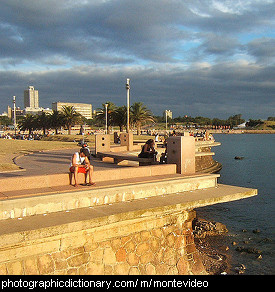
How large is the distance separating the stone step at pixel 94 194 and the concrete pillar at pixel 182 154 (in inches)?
24.5

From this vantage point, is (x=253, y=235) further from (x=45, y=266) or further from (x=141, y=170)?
(x=45, y=266)

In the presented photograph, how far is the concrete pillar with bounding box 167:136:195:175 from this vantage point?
9977mm

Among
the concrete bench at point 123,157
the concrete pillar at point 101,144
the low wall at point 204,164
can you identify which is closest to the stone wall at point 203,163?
the low wall at point 204,164

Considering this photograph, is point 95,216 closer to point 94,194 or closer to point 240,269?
point 94,194

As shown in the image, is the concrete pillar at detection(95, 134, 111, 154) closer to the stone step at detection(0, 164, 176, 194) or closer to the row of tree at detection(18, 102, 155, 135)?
the stone step at detection(0, 164, 176, 194)

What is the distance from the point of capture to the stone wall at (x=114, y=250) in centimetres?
545

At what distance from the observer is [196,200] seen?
A: 7883 millimetres

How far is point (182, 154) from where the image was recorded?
9.99 meters

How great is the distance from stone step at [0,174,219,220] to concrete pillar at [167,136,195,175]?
62 centimetres

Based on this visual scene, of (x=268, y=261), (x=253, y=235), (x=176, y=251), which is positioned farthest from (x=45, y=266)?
(x=253, y=235)

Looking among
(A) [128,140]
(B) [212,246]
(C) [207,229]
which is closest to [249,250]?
(B) [212,246]

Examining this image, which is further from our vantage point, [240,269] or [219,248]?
[219,248]

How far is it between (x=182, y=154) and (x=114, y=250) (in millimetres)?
4450
